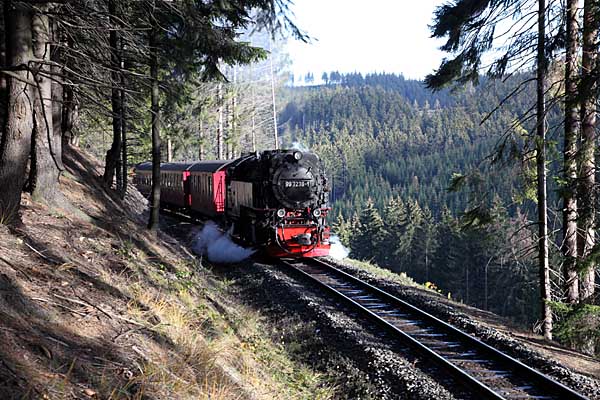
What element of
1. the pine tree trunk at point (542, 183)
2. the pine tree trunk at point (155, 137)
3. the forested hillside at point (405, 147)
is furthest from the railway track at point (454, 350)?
the forested hillside at point (405, 147)

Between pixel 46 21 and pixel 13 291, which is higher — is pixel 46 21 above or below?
above

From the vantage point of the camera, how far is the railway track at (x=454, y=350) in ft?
24.2

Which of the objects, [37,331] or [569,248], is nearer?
[37,331]

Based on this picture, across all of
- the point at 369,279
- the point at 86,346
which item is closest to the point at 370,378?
the point at 86,346

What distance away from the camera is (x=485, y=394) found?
282 inches

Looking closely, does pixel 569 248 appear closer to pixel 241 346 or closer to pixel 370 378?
pixel 370 378

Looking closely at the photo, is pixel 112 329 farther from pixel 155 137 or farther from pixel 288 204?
pixel 288 204

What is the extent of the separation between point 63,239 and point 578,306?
887cm

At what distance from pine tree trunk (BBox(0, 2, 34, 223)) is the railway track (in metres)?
6.64

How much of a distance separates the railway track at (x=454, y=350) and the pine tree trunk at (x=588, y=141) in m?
2.21

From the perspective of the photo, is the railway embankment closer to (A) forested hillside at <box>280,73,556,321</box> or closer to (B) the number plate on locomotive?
(A) forested hillside at <box>280,73,556,321</box>

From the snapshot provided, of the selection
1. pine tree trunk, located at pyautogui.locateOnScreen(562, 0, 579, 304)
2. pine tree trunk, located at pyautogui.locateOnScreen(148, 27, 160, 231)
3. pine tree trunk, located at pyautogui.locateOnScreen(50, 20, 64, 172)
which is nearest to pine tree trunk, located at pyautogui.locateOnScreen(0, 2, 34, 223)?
pine tree trunk, located at pyautogui.locateOnScreen(50, 20, 64, 172)

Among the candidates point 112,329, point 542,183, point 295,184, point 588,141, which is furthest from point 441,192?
point 112,329

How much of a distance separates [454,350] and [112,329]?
235 inches
